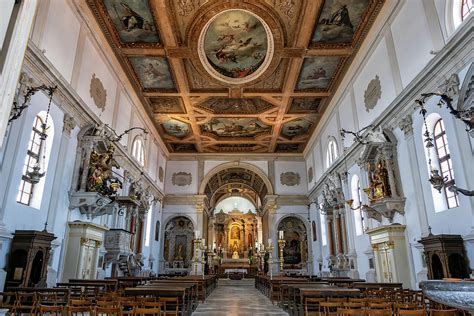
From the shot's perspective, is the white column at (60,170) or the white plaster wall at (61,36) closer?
the white plaster wall at (61,36)

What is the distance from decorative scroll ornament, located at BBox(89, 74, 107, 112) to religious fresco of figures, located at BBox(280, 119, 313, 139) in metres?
11.2

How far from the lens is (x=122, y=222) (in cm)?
1426

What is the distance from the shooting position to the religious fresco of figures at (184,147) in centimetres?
2367

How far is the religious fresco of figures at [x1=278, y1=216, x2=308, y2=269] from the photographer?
22.9 meters

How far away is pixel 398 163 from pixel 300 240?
13856mm

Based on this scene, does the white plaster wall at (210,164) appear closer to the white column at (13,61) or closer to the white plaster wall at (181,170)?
the white plaster wall at (181,170)

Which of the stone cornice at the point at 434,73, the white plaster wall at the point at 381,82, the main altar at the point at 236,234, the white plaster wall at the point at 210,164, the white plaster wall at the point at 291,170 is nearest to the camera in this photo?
the stone cornice at the point at 434,73

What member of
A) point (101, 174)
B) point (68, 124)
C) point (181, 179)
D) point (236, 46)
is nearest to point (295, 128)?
point (236, 46)

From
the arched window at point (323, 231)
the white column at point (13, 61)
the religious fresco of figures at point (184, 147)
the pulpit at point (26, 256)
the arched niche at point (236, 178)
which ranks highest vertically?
the religious fresco of figures at point (184, 147)

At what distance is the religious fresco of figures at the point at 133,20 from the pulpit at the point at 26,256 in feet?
25.2

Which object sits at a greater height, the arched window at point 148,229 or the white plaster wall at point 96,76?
the white plaster wall at point 96,76

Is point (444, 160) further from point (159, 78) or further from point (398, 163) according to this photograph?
point (159, 78)

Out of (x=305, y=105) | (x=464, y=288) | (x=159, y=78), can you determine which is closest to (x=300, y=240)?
(x=305, y=105)

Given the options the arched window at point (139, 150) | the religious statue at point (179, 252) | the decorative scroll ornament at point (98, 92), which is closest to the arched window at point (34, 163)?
the decorative scroll ornament at point (98, 92)
